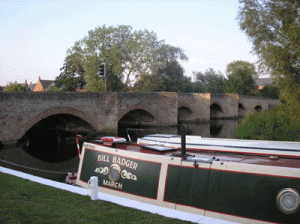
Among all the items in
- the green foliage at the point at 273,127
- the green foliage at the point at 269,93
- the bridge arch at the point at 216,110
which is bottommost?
the green foliage at the point at 273,127

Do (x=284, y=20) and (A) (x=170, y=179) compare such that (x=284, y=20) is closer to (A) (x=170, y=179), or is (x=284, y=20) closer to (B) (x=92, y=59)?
(A) (x=170, y=179)

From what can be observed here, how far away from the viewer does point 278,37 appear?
12.5 metres

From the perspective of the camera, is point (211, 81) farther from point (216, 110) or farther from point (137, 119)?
point (137, 119)

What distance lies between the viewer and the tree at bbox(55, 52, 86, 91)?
40.9 meters

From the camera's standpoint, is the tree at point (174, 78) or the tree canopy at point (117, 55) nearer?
the tree canopy at point (117, 55)

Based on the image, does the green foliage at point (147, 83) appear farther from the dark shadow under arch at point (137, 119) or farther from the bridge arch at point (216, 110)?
the dark shadow under arch at point (137, 119)

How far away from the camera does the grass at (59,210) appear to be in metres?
3.51

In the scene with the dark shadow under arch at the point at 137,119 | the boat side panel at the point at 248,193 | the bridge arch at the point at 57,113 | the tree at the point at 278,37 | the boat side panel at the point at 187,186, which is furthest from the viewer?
the dark shadow under arch at the point at 137,119

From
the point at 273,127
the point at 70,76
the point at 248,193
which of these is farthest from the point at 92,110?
the point at 70,76

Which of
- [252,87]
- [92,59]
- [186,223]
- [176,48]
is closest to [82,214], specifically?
[186,223]

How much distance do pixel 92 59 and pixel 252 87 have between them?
28825mm

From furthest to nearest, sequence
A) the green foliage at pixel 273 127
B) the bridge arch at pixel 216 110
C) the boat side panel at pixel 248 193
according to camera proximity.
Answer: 1. the bridge arch at pixel 216 110
2. the green foliage at pixel 273 127
3. the boat side panel at pixel 248 193

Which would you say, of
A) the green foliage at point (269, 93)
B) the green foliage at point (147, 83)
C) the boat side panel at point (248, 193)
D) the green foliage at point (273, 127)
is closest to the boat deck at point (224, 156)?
the boat side panel at point (248, 193)

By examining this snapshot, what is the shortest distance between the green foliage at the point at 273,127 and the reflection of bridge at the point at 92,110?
9532 millimetres
